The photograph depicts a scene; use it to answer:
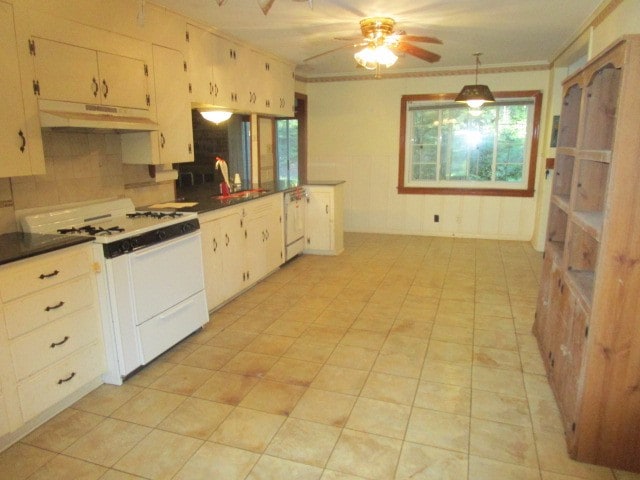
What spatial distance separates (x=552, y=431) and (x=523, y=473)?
401mm

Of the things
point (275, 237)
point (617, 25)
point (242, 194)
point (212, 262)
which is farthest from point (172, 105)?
point (617, 25)

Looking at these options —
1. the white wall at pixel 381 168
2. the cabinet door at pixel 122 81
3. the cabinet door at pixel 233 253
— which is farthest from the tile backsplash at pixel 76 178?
the white wall at pixel 381 168

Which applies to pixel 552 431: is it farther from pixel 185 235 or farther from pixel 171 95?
pixel 171 95

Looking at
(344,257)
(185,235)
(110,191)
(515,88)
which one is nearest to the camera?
(185,235)

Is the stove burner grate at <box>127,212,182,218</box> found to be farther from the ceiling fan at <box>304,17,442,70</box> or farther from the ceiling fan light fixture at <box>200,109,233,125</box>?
the ceiling fan at <box>304,17,442,70</box>

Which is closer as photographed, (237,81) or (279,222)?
(237,81)

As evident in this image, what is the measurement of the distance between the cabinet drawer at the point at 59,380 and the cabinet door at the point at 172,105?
162cm

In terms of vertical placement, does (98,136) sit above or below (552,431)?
above

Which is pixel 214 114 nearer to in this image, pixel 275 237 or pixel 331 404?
pixel 275 237

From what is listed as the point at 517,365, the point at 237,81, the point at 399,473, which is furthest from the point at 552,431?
the point at 237,81

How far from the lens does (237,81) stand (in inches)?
177

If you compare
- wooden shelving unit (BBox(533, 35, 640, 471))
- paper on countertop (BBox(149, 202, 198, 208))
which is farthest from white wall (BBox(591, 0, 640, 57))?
paper on countertop (BBox(149, 202, 198, 208))

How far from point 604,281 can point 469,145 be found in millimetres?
4976

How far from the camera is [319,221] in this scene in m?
5.55
